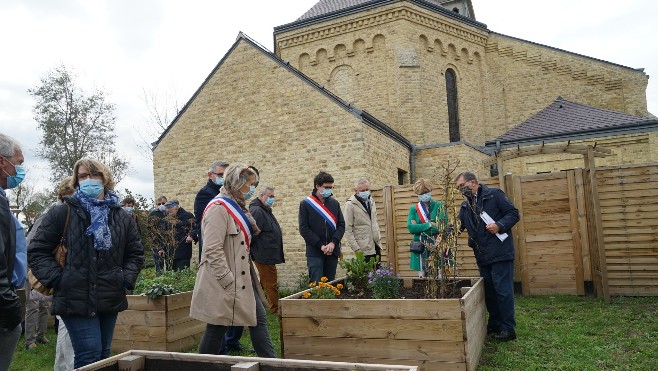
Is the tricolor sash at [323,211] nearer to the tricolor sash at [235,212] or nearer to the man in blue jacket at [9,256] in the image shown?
the tricolor sash at [235,212]

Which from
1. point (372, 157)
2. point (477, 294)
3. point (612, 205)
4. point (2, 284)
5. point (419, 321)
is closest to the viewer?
point (2, 284)

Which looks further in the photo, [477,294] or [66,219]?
[477,294]

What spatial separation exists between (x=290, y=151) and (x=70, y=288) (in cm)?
949

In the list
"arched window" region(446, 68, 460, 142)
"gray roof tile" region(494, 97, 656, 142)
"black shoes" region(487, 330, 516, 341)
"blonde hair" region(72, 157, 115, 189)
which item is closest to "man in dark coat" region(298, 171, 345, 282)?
"black shoes" region(487, 330, 516, 341)

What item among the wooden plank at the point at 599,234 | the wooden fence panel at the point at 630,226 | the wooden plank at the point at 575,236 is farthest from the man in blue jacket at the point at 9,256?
the wooden fence panel at the point at 630,226

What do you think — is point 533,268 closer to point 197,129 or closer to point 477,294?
point 477,294

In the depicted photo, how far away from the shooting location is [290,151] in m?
12.6

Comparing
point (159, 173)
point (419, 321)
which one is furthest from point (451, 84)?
point (419, 321)

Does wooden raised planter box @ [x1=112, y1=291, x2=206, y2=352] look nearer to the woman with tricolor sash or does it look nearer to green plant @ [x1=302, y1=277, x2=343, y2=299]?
green plant @ [x1=302, y1=277, x2=343, y2=299]

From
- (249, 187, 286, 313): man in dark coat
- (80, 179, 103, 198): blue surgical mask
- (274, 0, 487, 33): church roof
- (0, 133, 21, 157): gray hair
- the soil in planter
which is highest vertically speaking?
(274, 0, 487, 33): church roof

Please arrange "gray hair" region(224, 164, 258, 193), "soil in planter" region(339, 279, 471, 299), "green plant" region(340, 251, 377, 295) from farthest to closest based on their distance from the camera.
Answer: "green plant" region(340, 251, 377, 295) → "soil in planter" region(339, 279, 471, 299) → "gray hair" region(224, 164, 258, 193)

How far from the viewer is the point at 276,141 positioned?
12.8 metres

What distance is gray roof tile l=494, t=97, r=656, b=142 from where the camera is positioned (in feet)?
49.7

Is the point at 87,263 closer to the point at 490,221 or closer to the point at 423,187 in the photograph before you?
the point at 490,221
